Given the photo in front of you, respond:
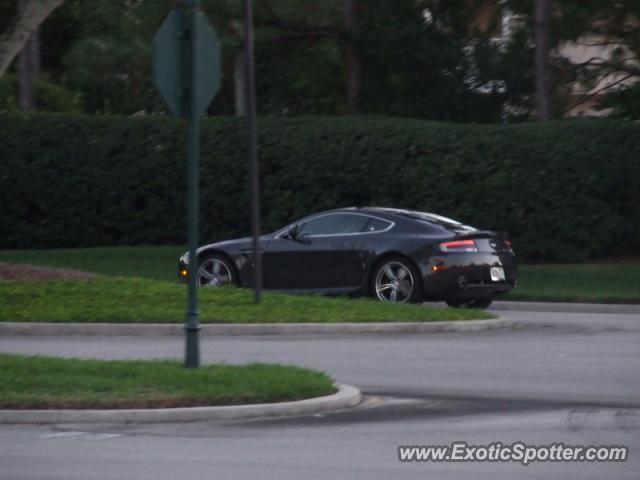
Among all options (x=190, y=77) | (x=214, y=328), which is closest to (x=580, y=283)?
(x=214, y=328)

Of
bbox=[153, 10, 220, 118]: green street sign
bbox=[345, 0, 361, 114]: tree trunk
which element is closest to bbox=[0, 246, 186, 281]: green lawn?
bbox=[345, 0, 361, 114]: tree trunk

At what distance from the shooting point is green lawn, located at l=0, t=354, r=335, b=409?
35.6ft

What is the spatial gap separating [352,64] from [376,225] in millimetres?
13792

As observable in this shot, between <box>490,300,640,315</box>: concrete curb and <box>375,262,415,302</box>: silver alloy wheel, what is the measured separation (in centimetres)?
230

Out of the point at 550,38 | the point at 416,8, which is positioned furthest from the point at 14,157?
the point at 550,38

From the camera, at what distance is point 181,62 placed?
40.8 feet

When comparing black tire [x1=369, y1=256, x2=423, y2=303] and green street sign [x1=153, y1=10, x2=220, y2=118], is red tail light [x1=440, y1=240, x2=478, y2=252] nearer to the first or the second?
black tire [x1=369, y1=256, x2=423, y2=303]

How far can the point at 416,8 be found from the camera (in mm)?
33906

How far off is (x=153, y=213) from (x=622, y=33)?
12.0 metres

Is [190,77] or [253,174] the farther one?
[253,174]

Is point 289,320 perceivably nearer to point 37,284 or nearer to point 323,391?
point 37,284

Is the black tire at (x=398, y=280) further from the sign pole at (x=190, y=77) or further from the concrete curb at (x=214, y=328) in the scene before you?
the sign pole at (x=190, y=77)

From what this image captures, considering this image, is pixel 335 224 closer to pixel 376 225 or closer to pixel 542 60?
pixel 376 225

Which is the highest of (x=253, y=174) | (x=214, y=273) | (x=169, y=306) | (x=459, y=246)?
(x=253, y=174)
